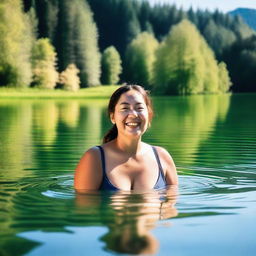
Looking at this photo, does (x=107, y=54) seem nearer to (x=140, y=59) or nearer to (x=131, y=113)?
(x=140, y=59)

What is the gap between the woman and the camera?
6062mm

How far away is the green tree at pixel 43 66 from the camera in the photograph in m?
65.4

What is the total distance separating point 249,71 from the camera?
88.3 m

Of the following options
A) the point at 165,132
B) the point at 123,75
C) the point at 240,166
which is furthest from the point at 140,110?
the point at 123,75

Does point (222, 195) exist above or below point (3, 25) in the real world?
below

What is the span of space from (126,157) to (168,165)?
0.42 meters

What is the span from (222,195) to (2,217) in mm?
2188

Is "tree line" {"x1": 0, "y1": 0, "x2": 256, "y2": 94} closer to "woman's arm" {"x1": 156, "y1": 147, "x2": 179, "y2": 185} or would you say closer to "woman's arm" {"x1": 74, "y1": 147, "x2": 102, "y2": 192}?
"woman's arm" {"x1": 156, "y1": 147, "x2": 179, "y2": 185}

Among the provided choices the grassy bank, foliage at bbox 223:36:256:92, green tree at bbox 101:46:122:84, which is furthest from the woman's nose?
foliage at bbox 223:36:256:92

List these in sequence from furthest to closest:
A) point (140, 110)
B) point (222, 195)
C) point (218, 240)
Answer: point (222, 195), point (140, 110), point (218, 240)

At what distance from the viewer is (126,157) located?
631cm

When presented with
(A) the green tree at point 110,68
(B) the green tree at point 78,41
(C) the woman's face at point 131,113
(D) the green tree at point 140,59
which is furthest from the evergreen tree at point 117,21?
(C) the woman's face at point 131,113

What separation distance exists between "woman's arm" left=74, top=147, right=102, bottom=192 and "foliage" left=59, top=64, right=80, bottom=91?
63125mm

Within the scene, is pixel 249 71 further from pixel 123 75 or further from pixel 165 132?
pixel 165 132
